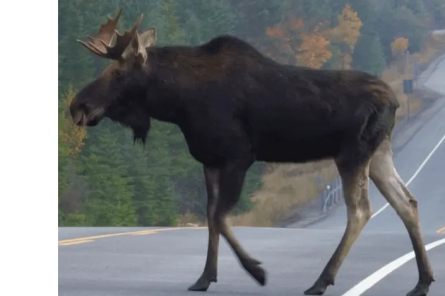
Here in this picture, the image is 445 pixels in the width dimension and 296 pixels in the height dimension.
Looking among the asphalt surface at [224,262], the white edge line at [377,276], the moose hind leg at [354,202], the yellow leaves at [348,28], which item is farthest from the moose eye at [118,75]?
the yellow leaves at [348,28]

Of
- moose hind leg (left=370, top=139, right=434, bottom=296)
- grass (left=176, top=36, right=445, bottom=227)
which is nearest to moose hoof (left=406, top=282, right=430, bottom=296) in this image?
moose hind leg (left=370, top=139, right=434, bottom=296)

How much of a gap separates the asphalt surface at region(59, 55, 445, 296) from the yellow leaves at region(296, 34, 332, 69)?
41.4 m

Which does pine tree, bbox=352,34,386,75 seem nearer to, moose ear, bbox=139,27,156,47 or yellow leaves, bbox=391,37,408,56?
yellow leaves, bbox=391,37,408,56

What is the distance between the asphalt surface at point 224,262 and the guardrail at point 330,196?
41394 millimetres

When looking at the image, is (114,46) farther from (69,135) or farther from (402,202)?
(69,135)

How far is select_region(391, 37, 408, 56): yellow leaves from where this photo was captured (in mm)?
96394

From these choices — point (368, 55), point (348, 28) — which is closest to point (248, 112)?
point (368, 55)

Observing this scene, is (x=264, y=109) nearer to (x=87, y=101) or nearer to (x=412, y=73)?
(x=87, y=101)

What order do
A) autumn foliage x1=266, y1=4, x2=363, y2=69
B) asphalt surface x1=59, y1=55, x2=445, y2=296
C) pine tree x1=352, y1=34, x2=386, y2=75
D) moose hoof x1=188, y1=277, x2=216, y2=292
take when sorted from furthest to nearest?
pine tree x1=352, y1=34, x2=386, y2=75, autumn foliage x1=266, y1=4, x2=363, y2=69, asphalt surface x1=59, y1=55, x2=445, y2=296, moose hoof x1=188, y1=277, x2=216, y2=292

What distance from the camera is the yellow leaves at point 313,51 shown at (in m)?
64.6

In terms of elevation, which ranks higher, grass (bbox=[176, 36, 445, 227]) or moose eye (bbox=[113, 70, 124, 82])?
moose eye (bbox=[113, 70, 124, 82])

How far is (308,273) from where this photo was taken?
14539 millimetres
